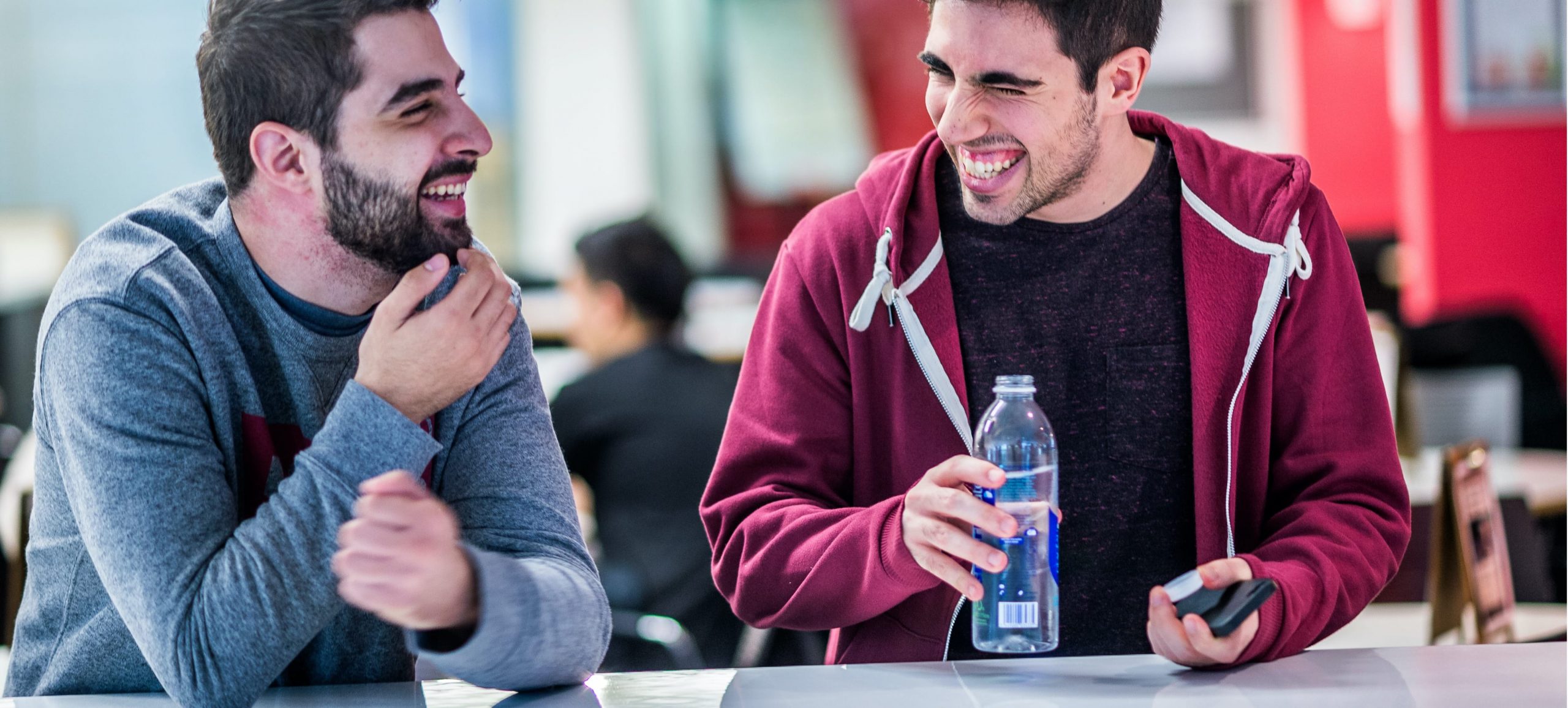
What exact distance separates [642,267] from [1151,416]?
1.82 meters

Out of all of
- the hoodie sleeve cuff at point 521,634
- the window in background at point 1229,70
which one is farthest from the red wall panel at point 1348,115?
the hoodie sleeve cuff at point 521,634

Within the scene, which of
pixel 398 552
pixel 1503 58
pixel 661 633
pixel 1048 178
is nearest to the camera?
pixel 398 552

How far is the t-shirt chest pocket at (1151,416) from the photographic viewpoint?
1.55 m

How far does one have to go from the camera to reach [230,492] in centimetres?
124

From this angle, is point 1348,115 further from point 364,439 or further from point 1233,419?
point 364,439

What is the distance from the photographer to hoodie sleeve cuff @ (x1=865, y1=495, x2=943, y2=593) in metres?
1.32

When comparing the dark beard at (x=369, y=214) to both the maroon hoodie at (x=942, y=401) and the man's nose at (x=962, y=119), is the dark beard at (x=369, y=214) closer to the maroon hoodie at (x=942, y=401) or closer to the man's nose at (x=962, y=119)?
the maroon hoodie at (x=942, y=401)

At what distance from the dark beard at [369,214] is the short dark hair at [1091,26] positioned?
0.61m

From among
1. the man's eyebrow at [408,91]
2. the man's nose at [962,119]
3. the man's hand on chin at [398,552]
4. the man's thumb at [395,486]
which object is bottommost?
the man's hand on chin at [398,552]

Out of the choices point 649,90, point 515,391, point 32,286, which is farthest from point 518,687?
point 649,90

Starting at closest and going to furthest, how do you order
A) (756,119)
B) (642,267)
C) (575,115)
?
(642,267) → (575,115) → (756,119)

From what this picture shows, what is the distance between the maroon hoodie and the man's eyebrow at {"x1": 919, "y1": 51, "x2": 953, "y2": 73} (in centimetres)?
14

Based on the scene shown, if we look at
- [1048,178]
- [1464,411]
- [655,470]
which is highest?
[1048,178]

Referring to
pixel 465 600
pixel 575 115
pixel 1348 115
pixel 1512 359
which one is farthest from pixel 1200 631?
pixel 1348 115
